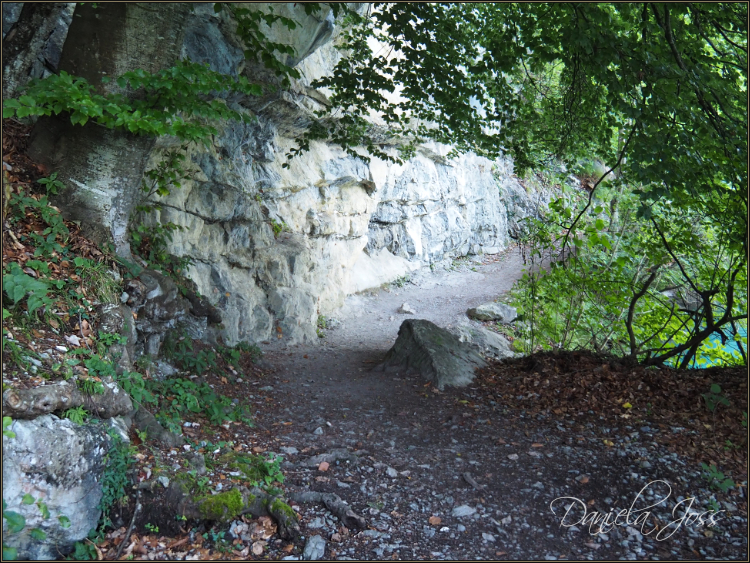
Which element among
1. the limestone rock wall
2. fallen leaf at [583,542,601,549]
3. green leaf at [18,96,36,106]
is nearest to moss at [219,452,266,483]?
fallen leaf at [583,542,601,549]

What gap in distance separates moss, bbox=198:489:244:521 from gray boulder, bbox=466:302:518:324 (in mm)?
13388

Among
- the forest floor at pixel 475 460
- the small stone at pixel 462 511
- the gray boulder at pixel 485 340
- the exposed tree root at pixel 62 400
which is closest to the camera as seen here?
the exposed tree root at pixel 62 400

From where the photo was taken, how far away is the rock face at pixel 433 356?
741cm

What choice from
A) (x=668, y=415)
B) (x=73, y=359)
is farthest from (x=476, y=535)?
(x=73, y=359)

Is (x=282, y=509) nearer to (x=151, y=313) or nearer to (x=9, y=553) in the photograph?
(x=9, y=553)

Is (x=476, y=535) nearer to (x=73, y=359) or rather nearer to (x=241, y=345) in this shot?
(x=73, y=359)

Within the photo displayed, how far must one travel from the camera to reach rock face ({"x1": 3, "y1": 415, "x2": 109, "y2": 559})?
3111 millimetres

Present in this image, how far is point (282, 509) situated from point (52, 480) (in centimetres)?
158

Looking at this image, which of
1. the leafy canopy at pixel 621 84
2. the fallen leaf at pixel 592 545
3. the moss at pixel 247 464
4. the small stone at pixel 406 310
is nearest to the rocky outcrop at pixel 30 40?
the leafy canopy at pixel 621 84

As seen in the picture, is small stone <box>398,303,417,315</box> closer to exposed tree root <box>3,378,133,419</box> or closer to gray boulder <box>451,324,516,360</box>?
gray boulder <box>451,324,516,360</box>

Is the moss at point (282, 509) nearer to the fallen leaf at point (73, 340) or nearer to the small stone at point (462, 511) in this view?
the small stone at point (462, 511)

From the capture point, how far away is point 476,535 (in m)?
3.84

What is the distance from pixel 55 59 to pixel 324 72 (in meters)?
6.57

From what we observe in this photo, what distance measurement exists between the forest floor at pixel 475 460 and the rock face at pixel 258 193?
68 centimetres
